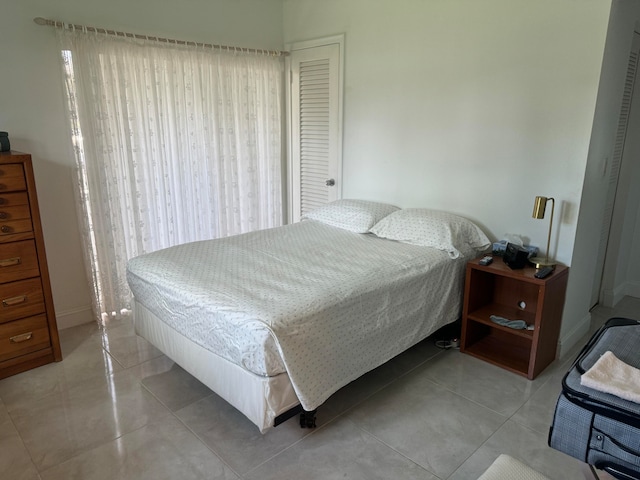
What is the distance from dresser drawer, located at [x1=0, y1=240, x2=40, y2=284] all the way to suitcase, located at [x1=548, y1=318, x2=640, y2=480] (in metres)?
2.72

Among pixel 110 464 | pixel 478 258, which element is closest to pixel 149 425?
pixel 110 464

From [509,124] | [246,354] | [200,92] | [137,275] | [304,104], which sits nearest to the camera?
[246,354]

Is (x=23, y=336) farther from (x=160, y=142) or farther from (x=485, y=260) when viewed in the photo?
(x=485, y=260)

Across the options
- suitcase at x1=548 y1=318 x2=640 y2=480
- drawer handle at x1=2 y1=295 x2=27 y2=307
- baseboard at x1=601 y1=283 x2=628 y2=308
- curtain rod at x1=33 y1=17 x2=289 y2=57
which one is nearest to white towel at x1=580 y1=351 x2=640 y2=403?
suitcase at x1=548 y1=318 x2=640 y2=480

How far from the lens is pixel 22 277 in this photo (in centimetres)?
258

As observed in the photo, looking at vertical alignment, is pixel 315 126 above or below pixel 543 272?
above

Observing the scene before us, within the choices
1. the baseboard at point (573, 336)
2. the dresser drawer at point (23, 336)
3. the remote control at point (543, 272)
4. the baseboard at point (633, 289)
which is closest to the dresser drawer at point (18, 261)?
the dresser drawer at point (23, 336)

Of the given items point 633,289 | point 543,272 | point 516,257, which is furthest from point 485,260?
point 633,289

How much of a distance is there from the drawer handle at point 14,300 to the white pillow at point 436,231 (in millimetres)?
2252

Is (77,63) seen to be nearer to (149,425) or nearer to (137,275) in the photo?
(137,275)

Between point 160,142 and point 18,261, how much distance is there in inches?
51.9

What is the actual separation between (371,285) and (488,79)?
1642mm

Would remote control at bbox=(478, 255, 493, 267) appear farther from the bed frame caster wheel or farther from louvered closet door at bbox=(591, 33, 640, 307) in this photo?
the bed frame caster wheel

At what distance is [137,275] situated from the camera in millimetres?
2611
